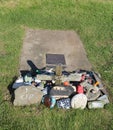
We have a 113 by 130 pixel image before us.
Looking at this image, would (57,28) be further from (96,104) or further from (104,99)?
(96,104)

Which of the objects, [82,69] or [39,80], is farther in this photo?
[82,69]

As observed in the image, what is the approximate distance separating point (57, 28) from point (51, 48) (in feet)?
7.51

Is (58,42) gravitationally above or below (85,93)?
below

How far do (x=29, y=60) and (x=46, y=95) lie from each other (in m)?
2.83

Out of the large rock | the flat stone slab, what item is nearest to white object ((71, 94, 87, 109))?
the large rock

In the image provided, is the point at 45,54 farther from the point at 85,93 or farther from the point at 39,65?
the point at 85,93

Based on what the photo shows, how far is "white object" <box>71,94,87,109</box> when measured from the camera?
8867 millimetres

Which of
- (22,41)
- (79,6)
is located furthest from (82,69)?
(79,6)

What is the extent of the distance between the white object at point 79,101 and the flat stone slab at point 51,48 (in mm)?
2456

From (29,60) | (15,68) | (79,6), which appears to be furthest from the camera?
(79,6)

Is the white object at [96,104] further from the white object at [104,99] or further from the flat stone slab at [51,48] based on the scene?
the flat stone slab at [51,48]

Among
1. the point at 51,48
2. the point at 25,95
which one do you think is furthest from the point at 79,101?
the point at 51,48

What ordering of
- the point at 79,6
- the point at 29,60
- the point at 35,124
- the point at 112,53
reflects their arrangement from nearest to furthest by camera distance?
the point at 35,124, the point at 29,60, the point at 112,53, the point at 79,6

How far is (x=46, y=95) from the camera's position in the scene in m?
9.19
